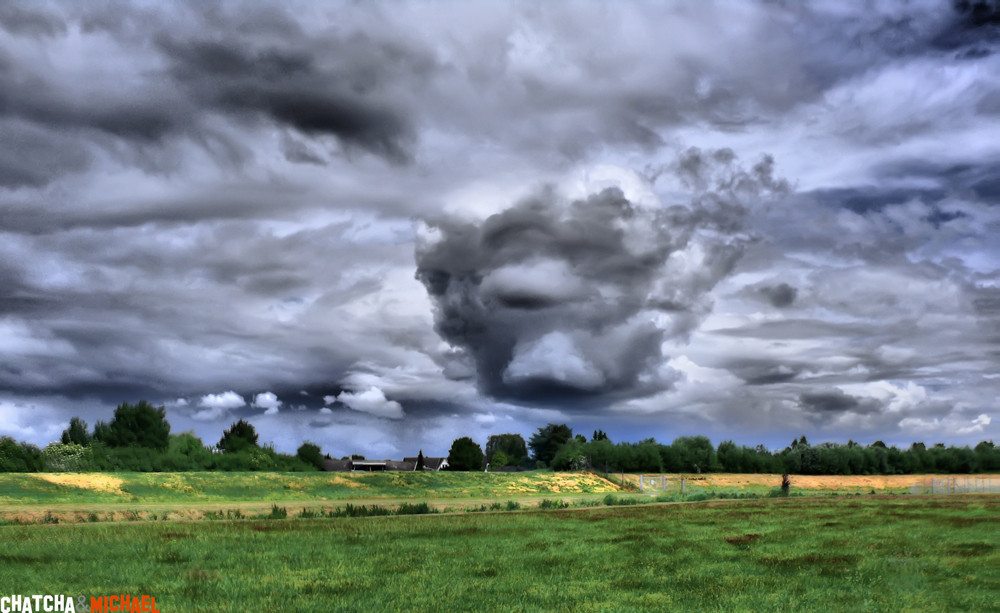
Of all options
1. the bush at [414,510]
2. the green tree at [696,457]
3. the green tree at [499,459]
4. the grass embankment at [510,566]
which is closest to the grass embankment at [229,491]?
the bush at [414,510]

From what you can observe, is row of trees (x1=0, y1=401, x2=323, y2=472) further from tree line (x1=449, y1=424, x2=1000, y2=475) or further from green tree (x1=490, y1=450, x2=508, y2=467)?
green tree (x1=490, y1=450, x2=508, y2=467)

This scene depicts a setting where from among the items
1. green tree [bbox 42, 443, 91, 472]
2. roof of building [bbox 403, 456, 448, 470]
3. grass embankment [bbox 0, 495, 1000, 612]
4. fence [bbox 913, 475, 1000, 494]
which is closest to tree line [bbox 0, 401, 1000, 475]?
green tree [bbox 42, 443, 91, 472]

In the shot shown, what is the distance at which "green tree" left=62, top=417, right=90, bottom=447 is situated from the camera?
74.0m

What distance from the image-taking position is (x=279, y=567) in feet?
54.9

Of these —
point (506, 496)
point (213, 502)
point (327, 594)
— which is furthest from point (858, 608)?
point (506, 496)

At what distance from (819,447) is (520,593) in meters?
136

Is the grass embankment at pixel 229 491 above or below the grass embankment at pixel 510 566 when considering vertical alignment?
below

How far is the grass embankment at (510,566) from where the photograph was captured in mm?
13438

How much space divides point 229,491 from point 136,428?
29.3 metres

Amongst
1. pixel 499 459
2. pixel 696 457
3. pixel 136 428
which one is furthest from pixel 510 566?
pixel 499 459

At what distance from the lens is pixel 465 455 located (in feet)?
378

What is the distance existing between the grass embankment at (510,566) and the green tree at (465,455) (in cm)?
8746

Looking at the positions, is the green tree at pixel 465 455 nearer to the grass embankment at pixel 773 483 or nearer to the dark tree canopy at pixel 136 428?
the grass embankment at pixel 773 483

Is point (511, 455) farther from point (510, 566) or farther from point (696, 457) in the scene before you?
point (510, 566)
